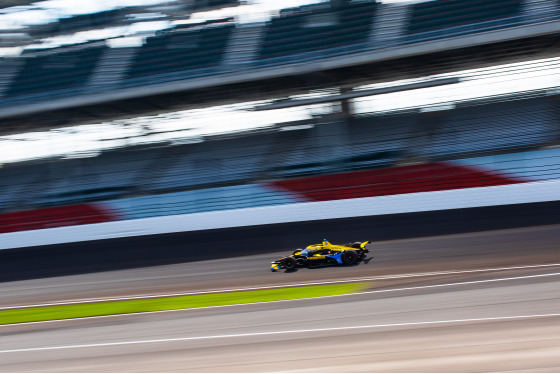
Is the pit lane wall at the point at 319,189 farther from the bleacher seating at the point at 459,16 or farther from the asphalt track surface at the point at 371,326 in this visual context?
the bleacher seating at the point at 459,16

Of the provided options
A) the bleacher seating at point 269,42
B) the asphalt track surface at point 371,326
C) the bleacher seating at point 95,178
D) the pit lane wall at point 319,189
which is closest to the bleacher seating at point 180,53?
the bleacher seating at point 269,42

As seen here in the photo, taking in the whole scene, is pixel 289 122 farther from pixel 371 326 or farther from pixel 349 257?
pixel 371 326

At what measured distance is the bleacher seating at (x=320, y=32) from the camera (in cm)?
1396

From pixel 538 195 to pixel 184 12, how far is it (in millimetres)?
11193

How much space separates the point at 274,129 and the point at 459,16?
19.8 ft

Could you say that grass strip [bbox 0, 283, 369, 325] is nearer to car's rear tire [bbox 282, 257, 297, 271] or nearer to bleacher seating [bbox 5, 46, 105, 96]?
car's rear tire [bbox 282, 257, 297, 271]

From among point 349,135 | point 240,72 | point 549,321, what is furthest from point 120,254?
point 549,321

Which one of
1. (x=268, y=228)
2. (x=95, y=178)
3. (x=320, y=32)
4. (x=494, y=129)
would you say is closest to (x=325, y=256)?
(x=268, y=228)

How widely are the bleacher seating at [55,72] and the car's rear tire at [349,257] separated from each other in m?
10.7

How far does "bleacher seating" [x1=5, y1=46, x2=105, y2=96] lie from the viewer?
16.1 meters

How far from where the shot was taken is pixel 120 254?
1283 cm

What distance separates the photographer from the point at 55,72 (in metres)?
16.5

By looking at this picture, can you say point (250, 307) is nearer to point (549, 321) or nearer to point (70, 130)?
point (549, 321)

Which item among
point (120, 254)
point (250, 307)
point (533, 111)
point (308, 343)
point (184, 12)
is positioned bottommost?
point (308, 343)
